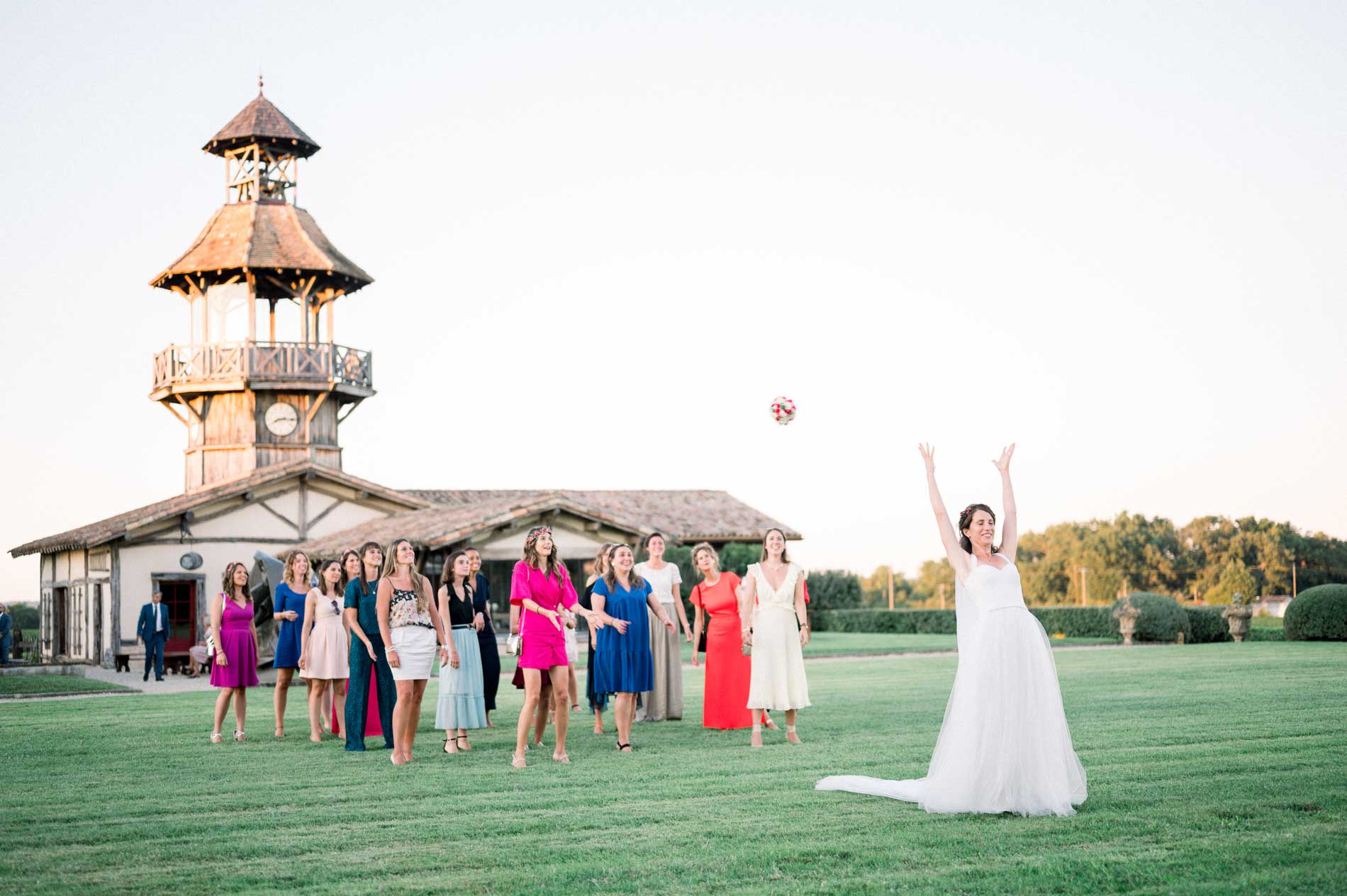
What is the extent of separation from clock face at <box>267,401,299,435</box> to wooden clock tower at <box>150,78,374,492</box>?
3 centimetres

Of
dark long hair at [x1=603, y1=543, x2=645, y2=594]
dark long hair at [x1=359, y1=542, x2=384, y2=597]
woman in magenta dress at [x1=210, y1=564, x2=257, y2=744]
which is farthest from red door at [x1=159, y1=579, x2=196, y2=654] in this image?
dark long hair at [x1=603, y1=543, x2=645, y2=594]

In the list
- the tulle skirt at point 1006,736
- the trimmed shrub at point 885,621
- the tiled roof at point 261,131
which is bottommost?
the trimmed shrub at point 885,621

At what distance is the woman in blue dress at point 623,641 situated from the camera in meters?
12.4

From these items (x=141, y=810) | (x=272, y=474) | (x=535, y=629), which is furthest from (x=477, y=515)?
(x=141, y=810)

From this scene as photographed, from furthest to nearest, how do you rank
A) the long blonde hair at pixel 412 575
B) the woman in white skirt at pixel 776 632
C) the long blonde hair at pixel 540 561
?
1. the woman in white skirt at pixel 776 632
2. the long blonde hair at pixel 412 575
3. the long blonde hair at pixel 540 561

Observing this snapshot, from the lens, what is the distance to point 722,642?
549 inches

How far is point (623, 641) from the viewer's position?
1259 centimetres

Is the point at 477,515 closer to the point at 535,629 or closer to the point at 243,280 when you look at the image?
the point at 243,280

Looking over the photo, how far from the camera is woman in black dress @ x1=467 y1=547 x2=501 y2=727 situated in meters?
13.5

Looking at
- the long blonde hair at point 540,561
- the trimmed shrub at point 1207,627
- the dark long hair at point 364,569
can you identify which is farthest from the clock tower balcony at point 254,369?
the long blonde hair at point 540,561

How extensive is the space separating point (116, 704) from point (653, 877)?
15143 mm

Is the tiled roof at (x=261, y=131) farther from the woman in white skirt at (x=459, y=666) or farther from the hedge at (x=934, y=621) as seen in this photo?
the woman in white skirt at (x=459, y=666)

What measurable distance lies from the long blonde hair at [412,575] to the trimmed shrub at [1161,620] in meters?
24.7

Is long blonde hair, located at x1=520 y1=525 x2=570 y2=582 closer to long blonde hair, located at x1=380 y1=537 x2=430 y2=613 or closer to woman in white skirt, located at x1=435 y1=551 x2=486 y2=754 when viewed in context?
long blonde hair, located at x1=380 y1=537 x2=430 y2=613
